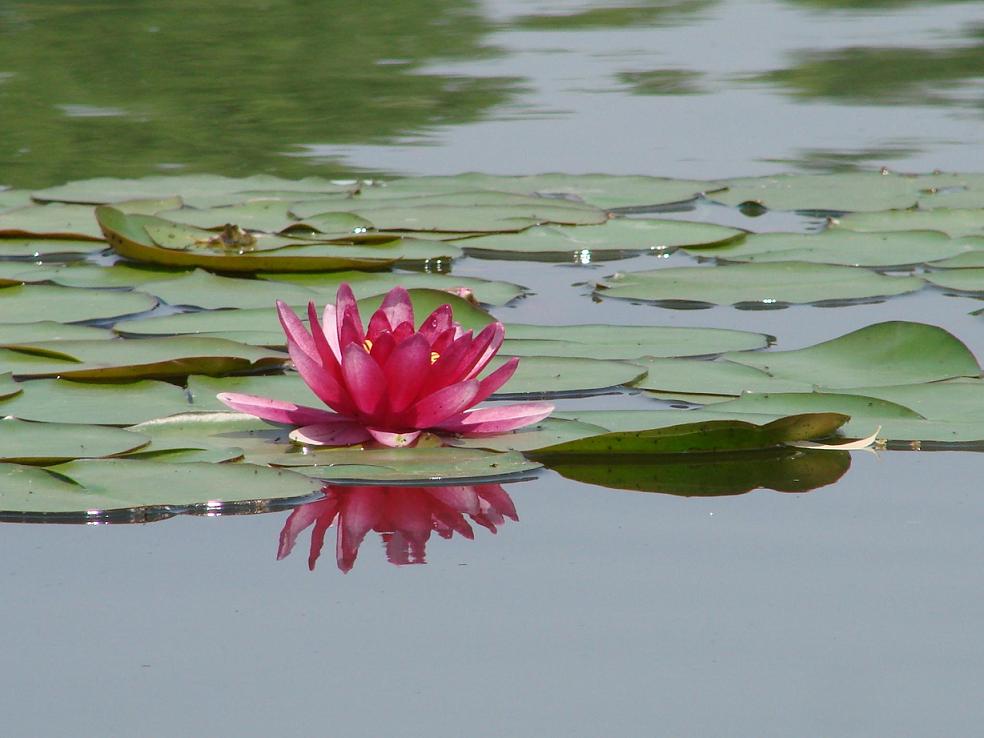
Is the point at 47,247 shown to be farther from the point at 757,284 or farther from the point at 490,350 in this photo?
the point at 490,350

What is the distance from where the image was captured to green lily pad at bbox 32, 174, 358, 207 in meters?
3.78

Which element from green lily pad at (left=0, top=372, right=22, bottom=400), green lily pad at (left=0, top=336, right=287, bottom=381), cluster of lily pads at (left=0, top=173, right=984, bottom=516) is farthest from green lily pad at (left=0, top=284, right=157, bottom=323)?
green lily pad at (left=0, top=372, right=22, bottom=400)

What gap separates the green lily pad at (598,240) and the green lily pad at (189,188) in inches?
27.5

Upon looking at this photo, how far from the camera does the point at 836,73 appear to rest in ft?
20.6

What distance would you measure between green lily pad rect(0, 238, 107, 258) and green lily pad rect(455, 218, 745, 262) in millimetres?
782

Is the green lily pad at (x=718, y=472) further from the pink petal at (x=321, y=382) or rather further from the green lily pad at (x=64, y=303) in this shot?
the green lily pad at (x=64, y=303)

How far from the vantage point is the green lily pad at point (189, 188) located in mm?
3777

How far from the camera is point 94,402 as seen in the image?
2.06 m

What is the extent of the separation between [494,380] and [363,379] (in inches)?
6.6

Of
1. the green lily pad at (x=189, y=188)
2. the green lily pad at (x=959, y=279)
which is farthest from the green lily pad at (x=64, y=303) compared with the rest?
the green lily pad at (x=959, y=279)

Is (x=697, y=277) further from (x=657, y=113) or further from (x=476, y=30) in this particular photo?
(x=476, y=30)

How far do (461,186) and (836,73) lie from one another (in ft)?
9.50

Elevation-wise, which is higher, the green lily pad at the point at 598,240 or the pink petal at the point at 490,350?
the pink petal at the point at 490,350

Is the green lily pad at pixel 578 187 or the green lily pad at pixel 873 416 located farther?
the green lily pad at pixel 578 187
